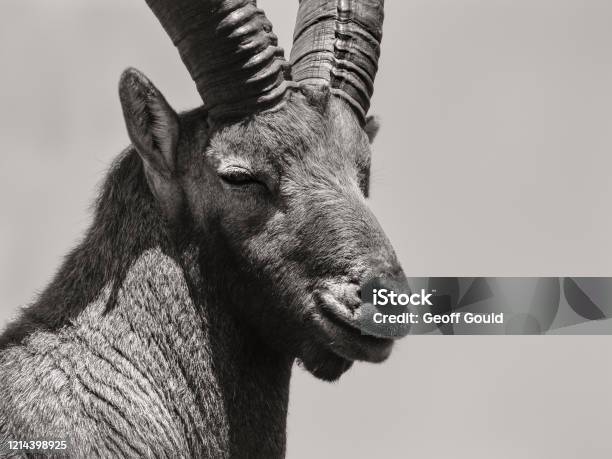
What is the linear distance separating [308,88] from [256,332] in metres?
2.52

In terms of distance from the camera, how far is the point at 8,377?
42.9 feet

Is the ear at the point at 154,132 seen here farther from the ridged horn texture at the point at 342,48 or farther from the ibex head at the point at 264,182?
the ridged horn texture at the point at 342,48

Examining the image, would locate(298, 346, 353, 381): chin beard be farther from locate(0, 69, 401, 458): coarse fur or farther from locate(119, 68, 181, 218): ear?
locate(119, 68, 181, 218): ear

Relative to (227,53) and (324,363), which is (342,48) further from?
(324,363)

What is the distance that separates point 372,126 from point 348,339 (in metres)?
3.82

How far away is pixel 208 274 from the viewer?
531 inches

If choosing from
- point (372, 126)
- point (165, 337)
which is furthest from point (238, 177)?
point (372, 126)

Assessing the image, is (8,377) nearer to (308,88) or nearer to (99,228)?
(99,228)

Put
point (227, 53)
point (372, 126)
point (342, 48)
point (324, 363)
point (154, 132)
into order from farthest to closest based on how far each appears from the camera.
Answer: point (372, 126), point (342, 48), point (227, 53), point (154, 132), point (324, 363)

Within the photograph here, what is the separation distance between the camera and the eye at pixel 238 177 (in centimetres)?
1338

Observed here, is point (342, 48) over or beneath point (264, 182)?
over

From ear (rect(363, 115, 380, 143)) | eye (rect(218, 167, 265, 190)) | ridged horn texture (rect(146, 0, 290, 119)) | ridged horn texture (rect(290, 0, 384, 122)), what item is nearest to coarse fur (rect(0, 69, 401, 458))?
eye (rect(218, 167, 265, 190))

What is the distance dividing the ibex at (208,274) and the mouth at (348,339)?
0.05 ft

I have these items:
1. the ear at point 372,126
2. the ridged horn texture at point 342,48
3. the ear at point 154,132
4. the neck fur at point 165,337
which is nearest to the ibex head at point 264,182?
the ear at point 154,132
